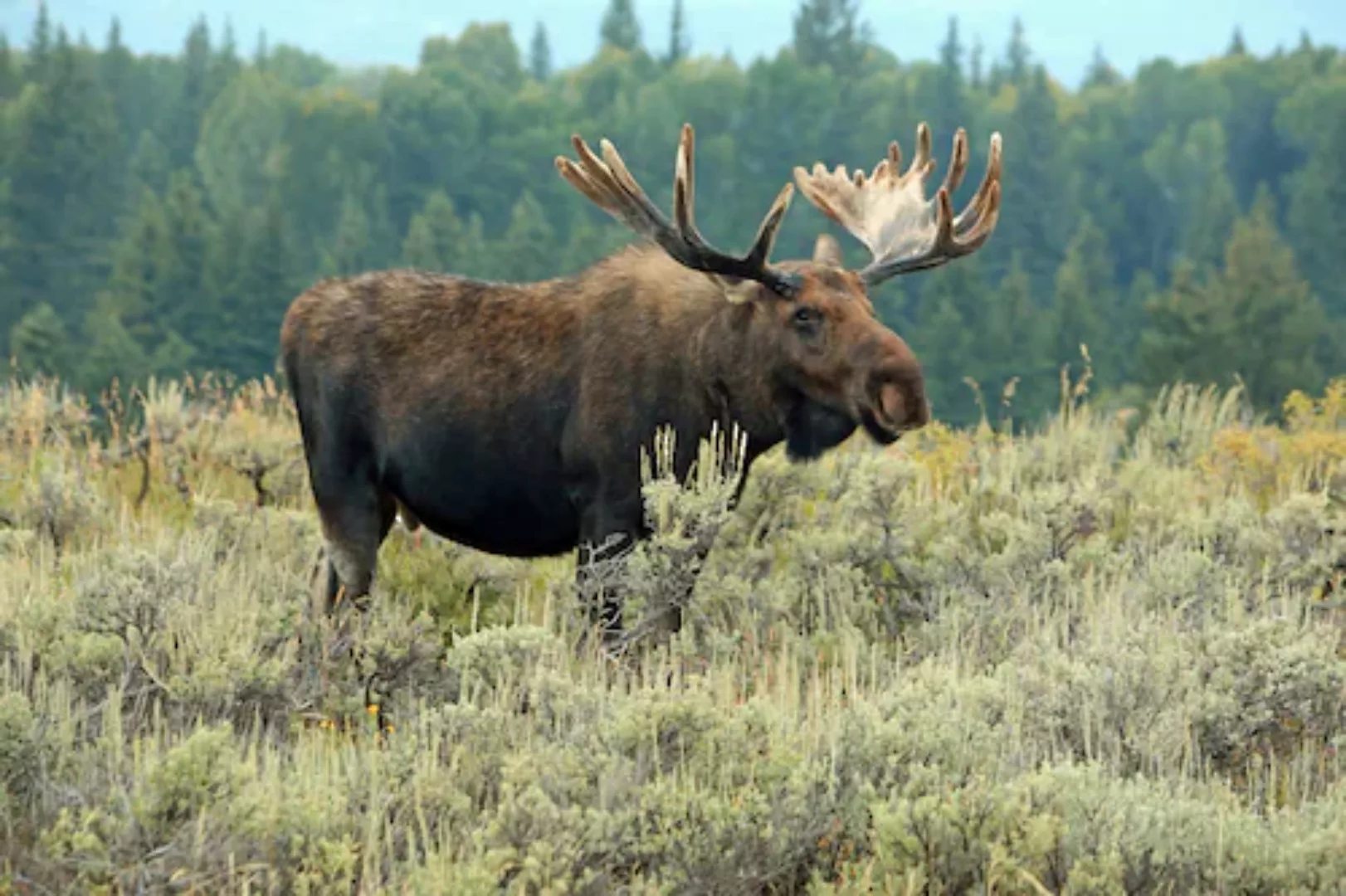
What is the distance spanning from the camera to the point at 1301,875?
411 centimetres

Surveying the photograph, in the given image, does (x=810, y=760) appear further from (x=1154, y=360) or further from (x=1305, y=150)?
(x=1305, y=150)

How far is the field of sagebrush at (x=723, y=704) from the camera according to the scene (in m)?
4.11

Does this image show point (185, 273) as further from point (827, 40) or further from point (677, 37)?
point (677, 37)

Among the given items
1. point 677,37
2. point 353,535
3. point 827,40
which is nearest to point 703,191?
point 827,40

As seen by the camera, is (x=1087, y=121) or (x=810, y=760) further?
(x=1087, y=121)

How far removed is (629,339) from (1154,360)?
62.1 meters

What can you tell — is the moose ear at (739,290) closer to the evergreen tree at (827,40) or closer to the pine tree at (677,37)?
the evergreen tree at (827,40)

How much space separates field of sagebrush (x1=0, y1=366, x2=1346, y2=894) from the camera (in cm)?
411

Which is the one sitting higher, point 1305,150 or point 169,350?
point 1305,150

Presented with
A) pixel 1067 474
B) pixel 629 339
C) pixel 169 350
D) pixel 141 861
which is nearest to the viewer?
pixel 141 861

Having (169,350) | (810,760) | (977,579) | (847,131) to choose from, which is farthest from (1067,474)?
(847,131)

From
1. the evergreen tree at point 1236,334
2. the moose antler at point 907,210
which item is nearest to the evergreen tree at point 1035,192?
the evergreen tree at point 1236,334

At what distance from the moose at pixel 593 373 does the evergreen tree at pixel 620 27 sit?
142m

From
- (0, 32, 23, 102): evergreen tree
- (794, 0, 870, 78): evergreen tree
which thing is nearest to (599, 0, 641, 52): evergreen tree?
(794, 0, 870, 78): evergreen tree
